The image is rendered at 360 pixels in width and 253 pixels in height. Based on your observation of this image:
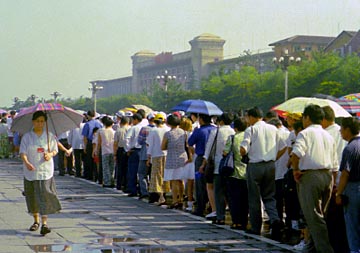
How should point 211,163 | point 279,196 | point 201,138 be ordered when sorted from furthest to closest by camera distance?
point 201,138 < point 211,163 < point 279,196

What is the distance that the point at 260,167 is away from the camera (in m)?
10.7

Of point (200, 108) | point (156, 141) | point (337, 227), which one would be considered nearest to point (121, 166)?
point (156, 141)

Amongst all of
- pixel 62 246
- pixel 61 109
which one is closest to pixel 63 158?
pixel 61 109

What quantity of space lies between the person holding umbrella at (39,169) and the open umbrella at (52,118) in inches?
5.6

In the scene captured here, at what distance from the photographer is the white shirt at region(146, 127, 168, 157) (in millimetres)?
14578

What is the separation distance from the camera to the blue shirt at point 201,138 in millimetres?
12719

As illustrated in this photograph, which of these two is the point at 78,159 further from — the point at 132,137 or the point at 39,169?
the point at 39,169

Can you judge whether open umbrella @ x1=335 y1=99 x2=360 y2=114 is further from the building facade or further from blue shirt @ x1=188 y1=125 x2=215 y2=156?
the building facade

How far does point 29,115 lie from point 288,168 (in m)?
3.93

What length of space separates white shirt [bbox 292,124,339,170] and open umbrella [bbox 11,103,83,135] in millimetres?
4066

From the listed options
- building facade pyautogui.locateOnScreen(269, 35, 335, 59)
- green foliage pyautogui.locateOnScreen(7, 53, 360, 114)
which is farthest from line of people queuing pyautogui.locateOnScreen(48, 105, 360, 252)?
building facade pyautogui.locateOnScreen(269, 35, 335, 59)

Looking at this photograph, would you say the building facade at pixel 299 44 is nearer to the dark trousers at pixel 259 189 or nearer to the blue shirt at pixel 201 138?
the blue shirt at pixel 201 138

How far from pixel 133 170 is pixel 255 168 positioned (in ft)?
19.2

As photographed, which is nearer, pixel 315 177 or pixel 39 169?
pixel 315 177
